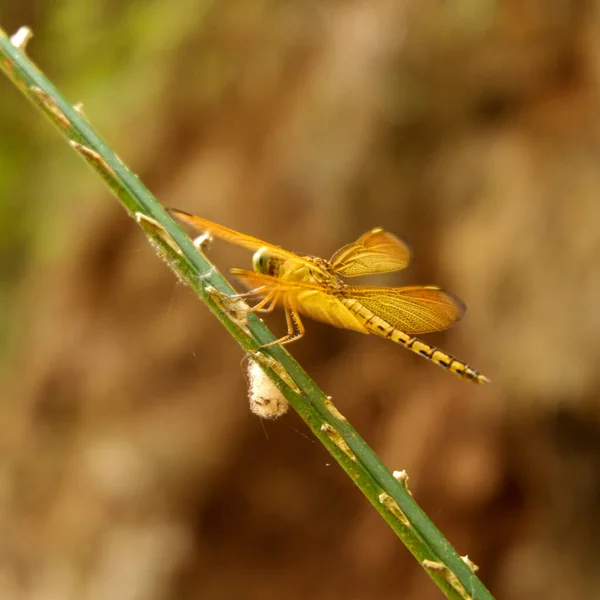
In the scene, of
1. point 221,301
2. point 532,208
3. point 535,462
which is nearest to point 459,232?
point 532,208

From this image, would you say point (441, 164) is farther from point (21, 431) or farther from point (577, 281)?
point (21, 431)

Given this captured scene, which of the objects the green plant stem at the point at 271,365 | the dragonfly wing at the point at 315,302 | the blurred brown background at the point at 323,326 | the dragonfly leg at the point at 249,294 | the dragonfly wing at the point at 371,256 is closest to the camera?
the green plant stem at the point at 271,365

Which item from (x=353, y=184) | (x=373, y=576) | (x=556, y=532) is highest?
(x=353, y=184)

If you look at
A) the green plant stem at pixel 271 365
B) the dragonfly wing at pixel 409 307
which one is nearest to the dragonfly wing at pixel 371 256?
the dragonfly wing at pixel 409 307

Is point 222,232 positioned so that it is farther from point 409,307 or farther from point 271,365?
point 409,307

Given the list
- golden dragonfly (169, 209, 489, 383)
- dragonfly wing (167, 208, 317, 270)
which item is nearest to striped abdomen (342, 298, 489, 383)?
golden dragonfly (169, 209, 489, 383)

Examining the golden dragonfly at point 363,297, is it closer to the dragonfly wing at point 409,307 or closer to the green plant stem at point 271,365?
the dragonfly wing at point 409,307

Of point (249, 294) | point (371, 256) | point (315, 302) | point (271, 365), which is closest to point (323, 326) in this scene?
point (371, 256)
